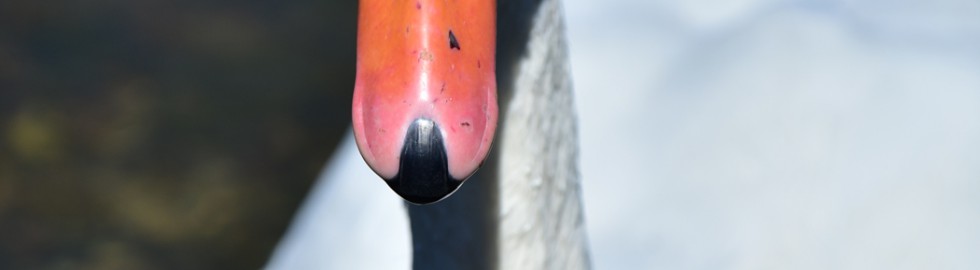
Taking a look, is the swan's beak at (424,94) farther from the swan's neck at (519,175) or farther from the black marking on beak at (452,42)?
the swan's neck at (519,175)

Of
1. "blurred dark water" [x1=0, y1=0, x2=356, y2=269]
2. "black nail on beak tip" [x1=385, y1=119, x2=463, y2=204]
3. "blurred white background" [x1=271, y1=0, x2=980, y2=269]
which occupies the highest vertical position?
"black nail on beak tip" [x1=385, y1=119, x2=463, y2=204]

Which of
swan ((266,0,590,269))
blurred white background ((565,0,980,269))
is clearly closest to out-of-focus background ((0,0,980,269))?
blurred white background ((565,0,980,269))

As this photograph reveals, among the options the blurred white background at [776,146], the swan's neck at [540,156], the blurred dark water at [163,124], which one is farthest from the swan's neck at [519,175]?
the blurred dark water at [163,124]

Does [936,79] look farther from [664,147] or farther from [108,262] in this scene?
[108,262]

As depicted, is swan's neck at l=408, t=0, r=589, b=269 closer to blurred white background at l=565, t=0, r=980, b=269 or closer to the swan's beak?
the swan's beak

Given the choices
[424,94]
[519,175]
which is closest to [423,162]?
[424,94]

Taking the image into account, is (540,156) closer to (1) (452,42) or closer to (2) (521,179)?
(2) (521,179)

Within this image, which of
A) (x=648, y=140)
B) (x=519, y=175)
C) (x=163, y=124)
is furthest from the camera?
(x=163, y=124)
